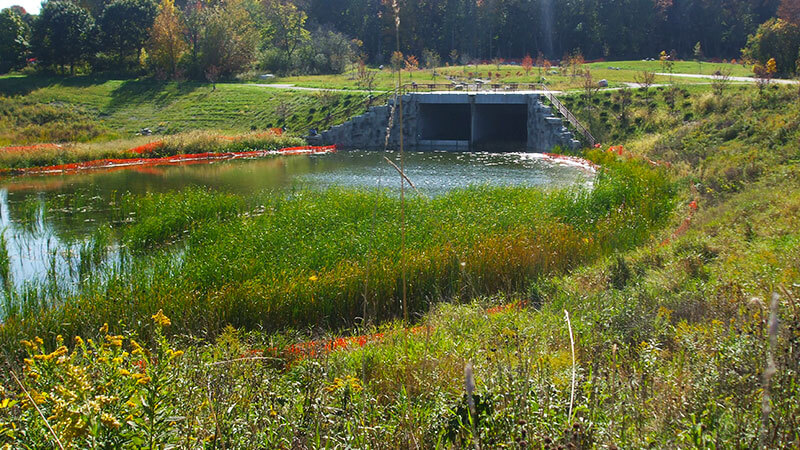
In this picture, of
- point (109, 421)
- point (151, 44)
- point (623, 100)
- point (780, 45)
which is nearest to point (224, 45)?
point (151, 44)

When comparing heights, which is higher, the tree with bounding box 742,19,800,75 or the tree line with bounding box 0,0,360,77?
the tree line with bounding box 0,0,360,77

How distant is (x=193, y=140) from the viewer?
34.3 m

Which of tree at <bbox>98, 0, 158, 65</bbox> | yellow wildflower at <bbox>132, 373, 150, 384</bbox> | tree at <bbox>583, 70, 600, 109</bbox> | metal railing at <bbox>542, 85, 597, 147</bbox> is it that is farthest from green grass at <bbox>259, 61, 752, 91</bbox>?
yellow wildflower at <bbox>132, 373, 150, 384</bbox>

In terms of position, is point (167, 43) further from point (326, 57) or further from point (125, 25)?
point (326, 57)

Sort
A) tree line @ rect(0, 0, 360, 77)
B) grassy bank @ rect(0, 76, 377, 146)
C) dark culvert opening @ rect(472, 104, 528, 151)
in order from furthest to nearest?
1. tree line @ rect(0, 0, 360, 77)
2. grassy bank @ rect(0, 76, 377, 146)
3. dark culvert opening @ rect(472, 104, 528, 151)

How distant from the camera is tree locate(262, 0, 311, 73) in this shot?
63344mm

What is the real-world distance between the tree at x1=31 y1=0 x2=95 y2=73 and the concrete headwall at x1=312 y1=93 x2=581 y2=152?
2908cm

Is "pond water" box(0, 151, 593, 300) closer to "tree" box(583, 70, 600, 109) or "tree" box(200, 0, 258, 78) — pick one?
"tree" box(583, 70, 600, 109)

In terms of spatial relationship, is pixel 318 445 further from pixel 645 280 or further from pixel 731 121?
pixel 731 121

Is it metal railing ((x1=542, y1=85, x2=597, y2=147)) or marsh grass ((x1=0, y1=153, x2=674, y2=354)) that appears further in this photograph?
metal railing ((x1=542, y1=85, x2=597, y2=147))

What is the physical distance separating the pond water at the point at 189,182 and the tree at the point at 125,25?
31.3m

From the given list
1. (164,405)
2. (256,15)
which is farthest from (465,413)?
(256,15)

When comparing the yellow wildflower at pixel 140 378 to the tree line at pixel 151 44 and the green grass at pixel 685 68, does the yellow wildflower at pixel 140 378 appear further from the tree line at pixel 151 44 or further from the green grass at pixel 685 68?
the tree line at pixel 151 44

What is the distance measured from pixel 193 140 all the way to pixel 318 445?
32919 mm
